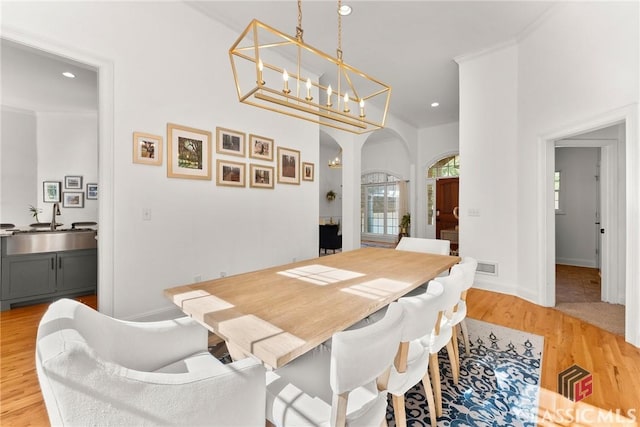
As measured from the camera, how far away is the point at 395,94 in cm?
534

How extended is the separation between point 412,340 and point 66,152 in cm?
620

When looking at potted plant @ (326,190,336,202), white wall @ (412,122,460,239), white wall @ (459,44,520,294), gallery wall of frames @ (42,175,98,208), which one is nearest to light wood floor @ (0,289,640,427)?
white wall @ (459,44,520,294)

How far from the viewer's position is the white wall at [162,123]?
7.68 feet

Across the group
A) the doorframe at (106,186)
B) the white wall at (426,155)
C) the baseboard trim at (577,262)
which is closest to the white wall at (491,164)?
the baseboard trim at (577,262)

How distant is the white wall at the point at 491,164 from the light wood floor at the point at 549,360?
2.50 ft

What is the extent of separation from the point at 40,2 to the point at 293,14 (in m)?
2.14

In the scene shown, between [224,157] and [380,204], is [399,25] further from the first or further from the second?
[380,204]

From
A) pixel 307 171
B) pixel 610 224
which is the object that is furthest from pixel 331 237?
pixel 610 224

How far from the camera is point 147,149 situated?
260 centimetres

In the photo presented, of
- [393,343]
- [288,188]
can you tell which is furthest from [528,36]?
[393,343]

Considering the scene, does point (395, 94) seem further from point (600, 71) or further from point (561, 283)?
point (561, 283)

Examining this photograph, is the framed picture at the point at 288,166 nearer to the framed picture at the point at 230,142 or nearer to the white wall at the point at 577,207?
the framed picture at the point at 230,142

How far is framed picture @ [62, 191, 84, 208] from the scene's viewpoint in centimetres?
480

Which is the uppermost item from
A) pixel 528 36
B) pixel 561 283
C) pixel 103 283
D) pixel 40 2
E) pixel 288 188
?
pixel 528 36
